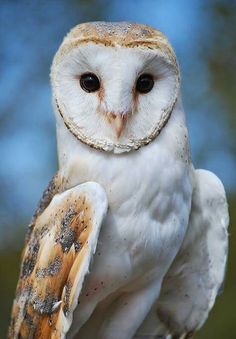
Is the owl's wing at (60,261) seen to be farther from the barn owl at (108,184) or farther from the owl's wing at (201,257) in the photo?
the owl's wing at (201,257)

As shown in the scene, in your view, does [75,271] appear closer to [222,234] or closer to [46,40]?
[222,234]

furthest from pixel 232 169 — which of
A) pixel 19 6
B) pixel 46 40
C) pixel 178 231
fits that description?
pixel 178 231

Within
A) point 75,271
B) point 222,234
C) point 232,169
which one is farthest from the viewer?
point 232,169

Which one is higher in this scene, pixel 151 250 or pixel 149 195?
pixel 149 195

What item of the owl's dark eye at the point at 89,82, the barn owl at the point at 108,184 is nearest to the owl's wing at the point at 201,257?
the barn owl at the point at 108,184

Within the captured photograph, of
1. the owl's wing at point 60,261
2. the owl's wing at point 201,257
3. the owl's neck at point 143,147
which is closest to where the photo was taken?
the owl's wing at point 60,261

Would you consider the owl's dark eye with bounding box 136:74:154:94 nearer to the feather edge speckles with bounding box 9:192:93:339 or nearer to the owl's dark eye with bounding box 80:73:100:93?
the owl's dark eye with bounding box 80:73:100:93


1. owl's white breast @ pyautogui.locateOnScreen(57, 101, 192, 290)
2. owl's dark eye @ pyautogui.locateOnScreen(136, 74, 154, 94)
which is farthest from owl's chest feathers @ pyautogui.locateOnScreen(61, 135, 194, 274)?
owl's dark eye @ pyautogui.locateOnScreen(136, 74, 154, 94)
